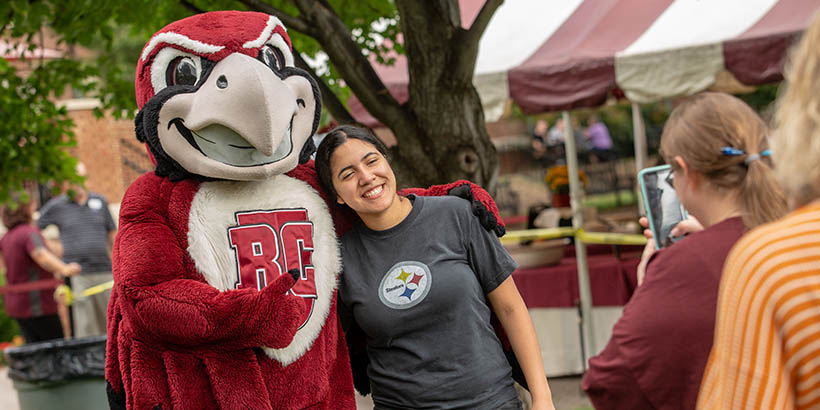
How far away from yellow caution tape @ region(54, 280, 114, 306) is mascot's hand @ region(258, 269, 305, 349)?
190 inches

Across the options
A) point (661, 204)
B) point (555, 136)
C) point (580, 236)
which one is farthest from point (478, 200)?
point (555, 136)

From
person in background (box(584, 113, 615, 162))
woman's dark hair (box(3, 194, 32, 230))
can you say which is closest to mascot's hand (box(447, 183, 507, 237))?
woman's dark hair (box(3, 194, 32, 230))

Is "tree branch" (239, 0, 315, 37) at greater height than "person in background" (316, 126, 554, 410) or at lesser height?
greater

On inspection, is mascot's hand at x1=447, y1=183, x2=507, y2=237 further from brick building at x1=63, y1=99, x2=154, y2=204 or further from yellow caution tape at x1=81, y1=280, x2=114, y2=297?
brick building at x1=63, y1=99, x2=154, y2=204

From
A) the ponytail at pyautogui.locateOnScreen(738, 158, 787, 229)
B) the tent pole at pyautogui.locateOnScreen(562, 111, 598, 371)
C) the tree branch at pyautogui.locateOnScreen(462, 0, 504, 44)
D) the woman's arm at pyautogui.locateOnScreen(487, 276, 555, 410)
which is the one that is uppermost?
the tree branch at pyautogui.locateOnScreen(462, 0, 504, 44)

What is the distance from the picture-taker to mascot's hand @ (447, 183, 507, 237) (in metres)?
2.58

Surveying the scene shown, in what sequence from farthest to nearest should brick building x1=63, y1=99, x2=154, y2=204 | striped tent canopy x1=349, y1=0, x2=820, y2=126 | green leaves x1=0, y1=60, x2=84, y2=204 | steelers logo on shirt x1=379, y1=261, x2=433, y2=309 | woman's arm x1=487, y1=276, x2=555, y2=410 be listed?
brick building x1=63, y1=99, x2=154, y2=204, striped tent canopy x1=349, y1=0, x2=820, y2=126, green leaves x1=0, y1=60, x2=84, y2=204, woman's arm x1=487, y1=276, x2=555, y2=410, steelers logo on shirt x1=379, y1=261, x2=433, y2=309

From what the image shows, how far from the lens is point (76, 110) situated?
1956 centimetres

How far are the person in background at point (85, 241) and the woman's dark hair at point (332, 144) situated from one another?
6121 millimetres

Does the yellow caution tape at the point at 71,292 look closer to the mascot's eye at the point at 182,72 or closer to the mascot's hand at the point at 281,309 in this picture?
the mascot's eye at the point at 182,72

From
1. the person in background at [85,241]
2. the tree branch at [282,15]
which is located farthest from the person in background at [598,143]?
the tree branch at [282,15]

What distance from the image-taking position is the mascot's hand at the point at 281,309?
2.26 metres

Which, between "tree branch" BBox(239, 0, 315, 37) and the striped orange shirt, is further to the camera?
"tree branch" BBox(239, 0, 315, 37)

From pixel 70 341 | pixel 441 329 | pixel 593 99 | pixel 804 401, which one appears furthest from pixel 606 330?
pixel 804 401
